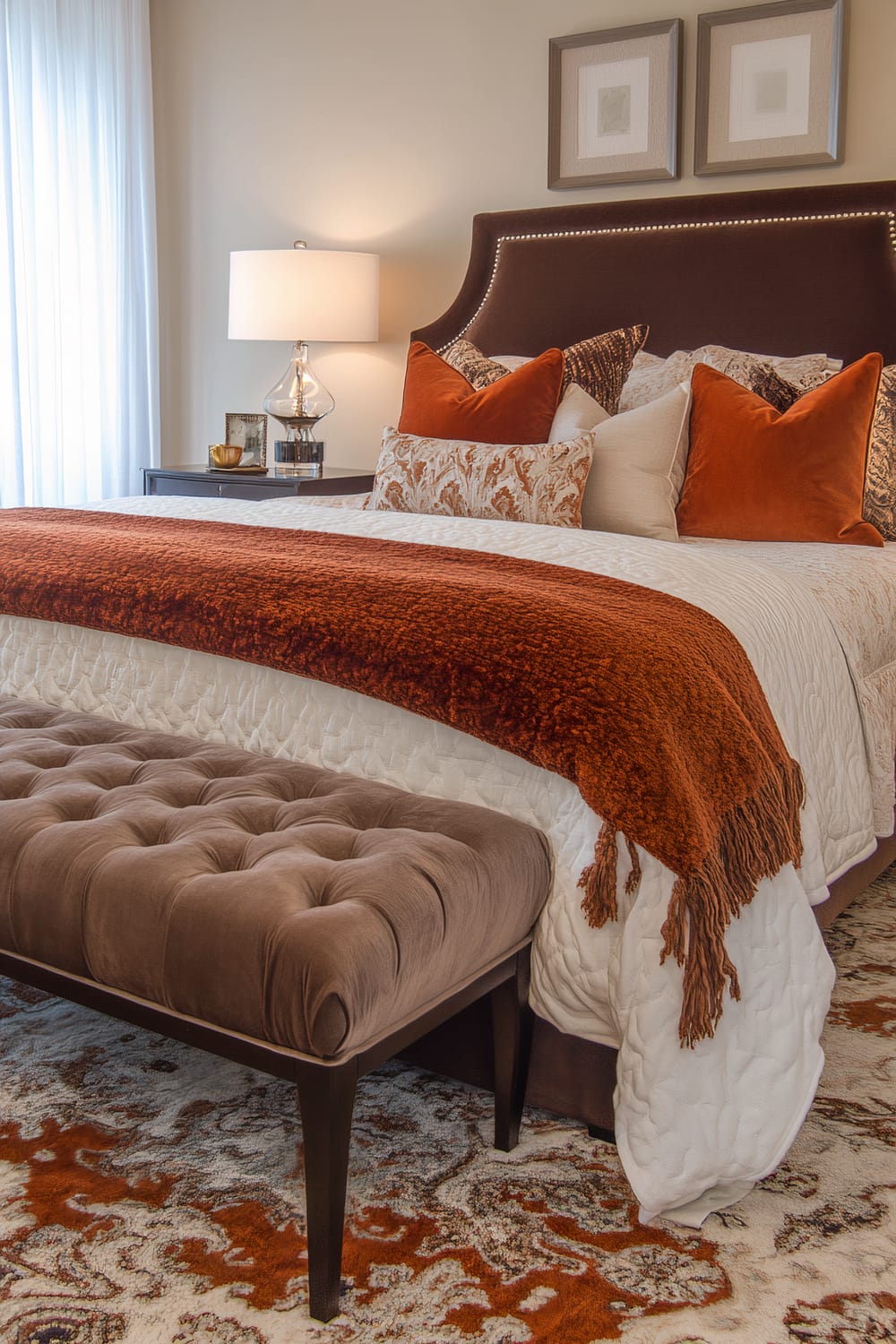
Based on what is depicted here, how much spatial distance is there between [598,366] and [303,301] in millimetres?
1101

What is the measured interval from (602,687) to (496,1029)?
445 mm

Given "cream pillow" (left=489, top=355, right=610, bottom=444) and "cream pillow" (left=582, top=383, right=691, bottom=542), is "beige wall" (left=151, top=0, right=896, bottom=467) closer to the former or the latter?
"cream pillow" (left=489, top=355, right=610, bottom=444)

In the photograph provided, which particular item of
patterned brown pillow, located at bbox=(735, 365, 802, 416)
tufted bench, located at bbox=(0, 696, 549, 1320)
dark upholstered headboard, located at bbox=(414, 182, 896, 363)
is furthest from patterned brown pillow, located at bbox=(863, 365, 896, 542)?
tufted bench, located at bbox=(0, 696, 549, 1320)

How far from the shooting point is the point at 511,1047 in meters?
1.49

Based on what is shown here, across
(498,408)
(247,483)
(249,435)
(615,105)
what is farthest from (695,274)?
(249,435)

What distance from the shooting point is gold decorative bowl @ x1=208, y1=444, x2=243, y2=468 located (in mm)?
3963

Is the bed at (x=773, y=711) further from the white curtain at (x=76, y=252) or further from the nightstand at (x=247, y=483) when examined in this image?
the white curtain at (x=76, y=252)

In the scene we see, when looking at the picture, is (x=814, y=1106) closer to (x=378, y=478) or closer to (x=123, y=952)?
(x=123, y=952)

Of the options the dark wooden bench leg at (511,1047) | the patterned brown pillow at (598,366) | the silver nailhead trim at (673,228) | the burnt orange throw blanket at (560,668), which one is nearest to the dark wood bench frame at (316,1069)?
the dark wooden bench leg at (511,1047)

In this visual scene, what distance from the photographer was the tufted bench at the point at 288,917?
113cm

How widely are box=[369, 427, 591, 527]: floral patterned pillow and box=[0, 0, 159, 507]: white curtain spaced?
1.90m

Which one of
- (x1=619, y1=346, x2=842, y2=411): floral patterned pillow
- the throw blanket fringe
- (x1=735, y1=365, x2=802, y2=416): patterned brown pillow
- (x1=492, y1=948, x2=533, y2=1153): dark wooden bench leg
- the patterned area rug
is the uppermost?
(x1=619, y1=346, x2=842, y2=411): floral patterned pillow

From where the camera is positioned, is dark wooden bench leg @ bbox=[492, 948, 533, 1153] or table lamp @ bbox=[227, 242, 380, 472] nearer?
dark wooden bench leg @ bbox=[492, 948, 533, 1153]

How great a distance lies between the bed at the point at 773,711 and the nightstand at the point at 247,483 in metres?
0.93
